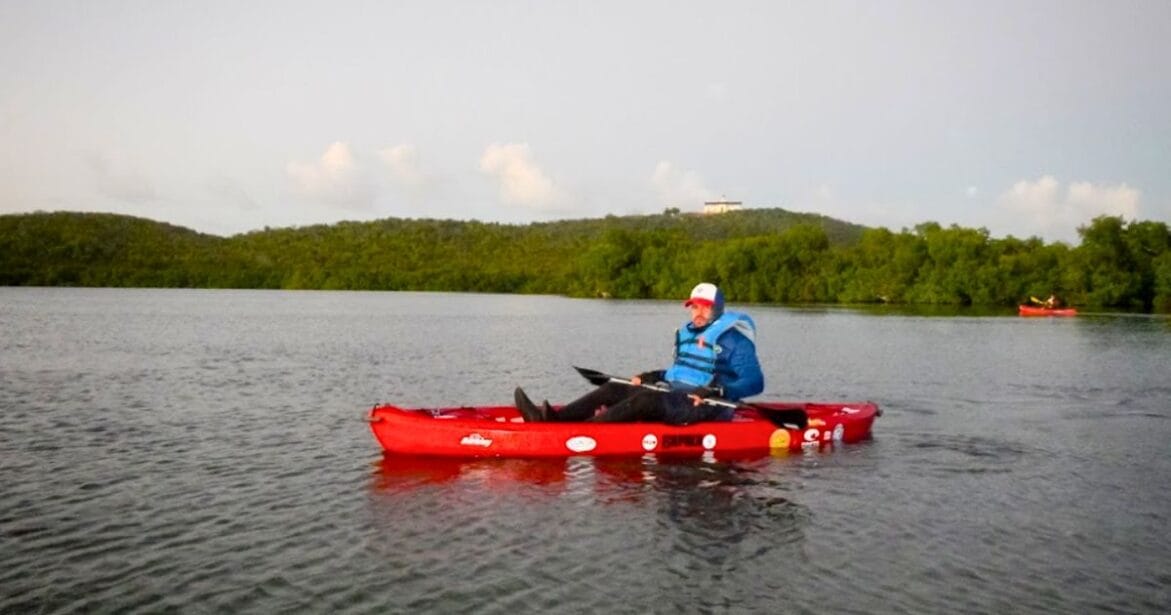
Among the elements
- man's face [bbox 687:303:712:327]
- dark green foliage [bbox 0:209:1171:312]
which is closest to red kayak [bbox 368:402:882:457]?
man's face [bbox 687:303:712:327]

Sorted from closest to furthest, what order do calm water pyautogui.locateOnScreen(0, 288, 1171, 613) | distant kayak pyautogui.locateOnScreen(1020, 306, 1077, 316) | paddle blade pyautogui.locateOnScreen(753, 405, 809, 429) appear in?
calm water pyautogui.locateOnScreen(0, 288, 1171, 613), paddle blade pyautogui.locateOnScreen(753, 405, 809, 429), distant kayak pyautogui.locateOnScreen(1020, 306, 1077, 316)

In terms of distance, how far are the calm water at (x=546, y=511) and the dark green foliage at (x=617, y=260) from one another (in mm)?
72345

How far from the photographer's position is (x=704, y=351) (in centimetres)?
1448

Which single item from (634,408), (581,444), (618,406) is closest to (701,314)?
(634,408)

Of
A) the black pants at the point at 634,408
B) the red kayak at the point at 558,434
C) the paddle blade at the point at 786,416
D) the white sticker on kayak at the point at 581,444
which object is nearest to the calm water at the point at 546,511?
the white sticker on kayak at the point at 581,444

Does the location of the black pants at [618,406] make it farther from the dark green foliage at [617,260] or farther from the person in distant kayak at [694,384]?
the dark green foliage at [617,260]

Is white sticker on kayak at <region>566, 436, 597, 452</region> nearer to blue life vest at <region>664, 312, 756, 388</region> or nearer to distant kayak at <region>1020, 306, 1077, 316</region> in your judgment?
blue life vest at <region>664, 312, 756, 388</region>

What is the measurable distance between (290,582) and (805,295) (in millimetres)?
99137

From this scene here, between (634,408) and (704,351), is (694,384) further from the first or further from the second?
(634,408)

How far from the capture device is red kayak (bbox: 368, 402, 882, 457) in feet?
44.7

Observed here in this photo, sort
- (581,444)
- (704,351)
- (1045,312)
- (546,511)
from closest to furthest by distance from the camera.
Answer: (546,511) → (581,444) → (704,351) → (1045,312)

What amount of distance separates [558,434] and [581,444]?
362 mm

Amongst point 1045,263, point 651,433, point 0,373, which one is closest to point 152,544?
point 651,433

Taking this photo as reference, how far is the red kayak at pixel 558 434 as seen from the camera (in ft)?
44.7
